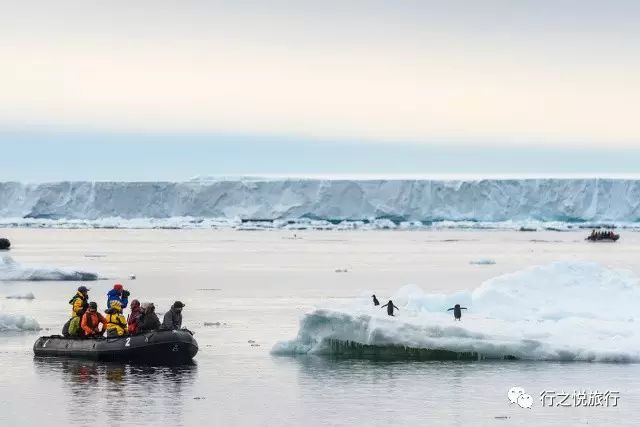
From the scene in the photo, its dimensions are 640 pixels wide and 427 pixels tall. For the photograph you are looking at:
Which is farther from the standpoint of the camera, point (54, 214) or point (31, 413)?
point (54, 214)

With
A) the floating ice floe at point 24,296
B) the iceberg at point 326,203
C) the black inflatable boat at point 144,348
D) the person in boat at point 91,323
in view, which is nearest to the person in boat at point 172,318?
the black inflatable boat at point 144,348

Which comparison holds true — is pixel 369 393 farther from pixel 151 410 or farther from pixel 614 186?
pixel 614 186

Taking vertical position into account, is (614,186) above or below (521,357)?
above

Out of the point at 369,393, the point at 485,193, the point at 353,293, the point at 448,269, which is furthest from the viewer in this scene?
the point at 485,193

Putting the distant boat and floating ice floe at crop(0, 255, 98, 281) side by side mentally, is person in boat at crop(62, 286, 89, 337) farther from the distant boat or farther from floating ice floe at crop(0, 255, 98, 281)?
the distant boat

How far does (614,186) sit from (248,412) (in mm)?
68401

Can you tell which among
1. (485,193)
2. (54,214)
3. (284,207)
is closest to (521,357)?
(485,193)

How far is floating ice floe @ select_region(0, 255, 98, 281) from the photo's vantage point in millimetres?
29438

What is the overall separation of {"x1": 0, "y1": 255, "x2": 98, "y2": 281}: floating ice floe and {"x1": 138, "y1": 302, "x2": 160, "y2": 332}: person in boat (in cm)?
1483

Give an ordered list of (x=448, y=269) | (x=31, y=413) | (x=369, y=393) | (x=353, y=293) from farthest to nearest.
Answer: (x=448, y=269) < (x=353, y=293) < (x=369, y=393) < (x=31, y=413)

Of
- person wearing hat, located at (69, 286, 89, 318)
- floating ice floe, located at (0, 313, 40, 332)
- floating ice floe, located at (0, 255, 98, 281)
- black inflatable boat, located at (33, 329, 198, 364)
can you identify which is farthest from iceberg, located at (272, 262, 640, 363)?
floating ice floe, located at (0, 255, 98, 281)

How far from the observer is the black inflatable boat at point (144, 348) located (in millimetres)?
14898

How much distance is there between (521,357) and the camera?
14805mm

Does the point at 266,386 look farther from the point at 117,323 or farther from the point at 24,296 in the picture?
the point at 24,296
